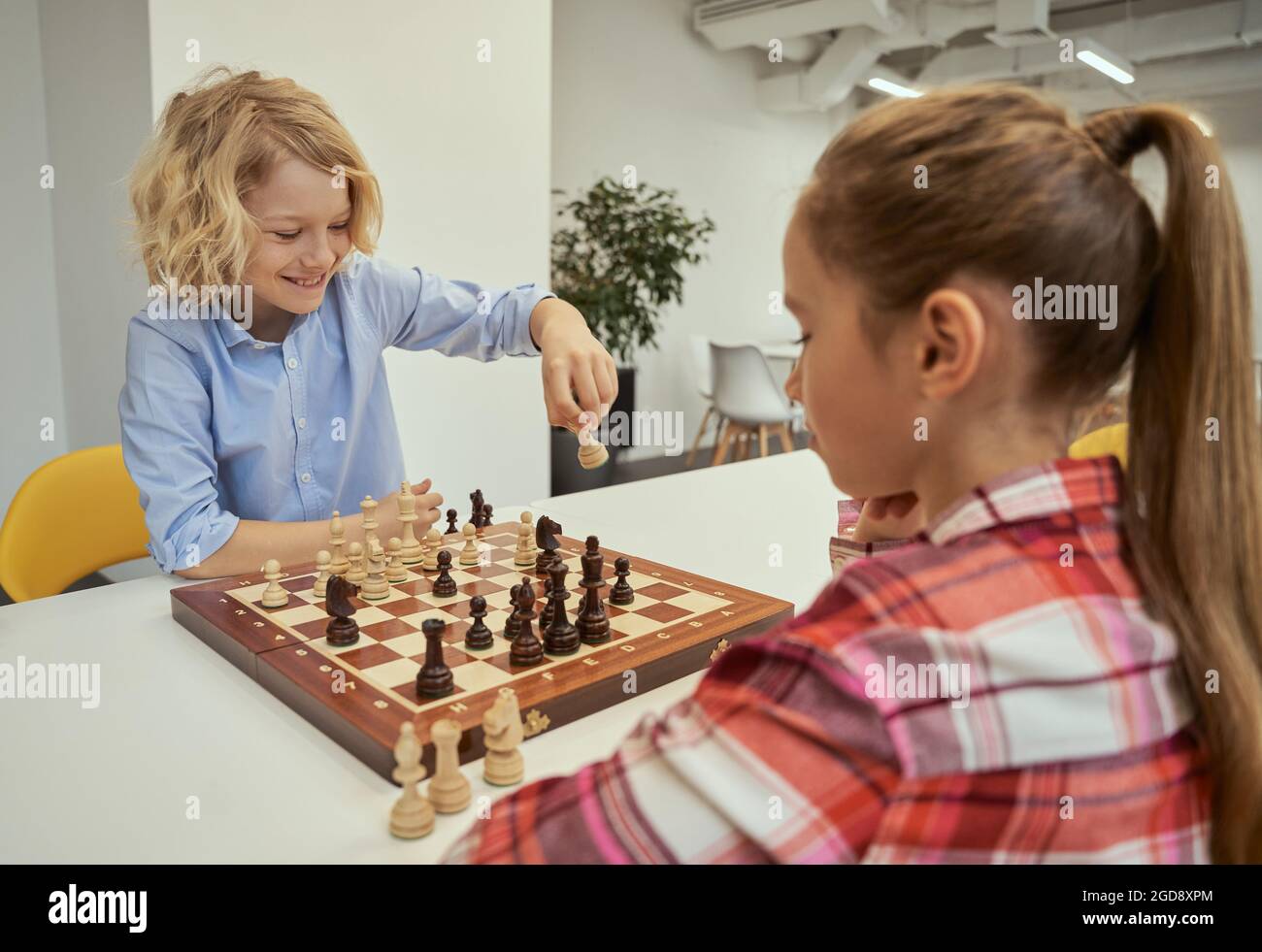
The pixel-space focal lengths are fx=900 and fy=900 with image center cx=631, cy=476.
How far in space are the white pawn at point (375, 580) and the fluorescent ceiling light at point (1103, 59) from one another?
628 centimetres

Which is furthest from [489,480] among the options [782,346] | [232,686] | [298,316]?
[782,346]

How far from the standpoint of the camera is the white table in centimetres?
76

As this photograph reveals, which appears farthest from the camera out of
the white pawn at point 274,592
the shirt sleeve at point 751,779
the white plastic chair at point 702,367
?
the white plastic chair at point 702,367

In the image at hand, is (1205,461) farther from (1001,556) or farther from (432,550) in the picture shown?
(432,550)

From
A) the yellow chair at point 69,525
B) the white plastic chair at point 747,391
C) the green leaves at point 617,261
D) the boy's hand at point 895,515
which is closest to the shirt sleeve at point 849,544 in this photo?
the boy's hand at point 895,515

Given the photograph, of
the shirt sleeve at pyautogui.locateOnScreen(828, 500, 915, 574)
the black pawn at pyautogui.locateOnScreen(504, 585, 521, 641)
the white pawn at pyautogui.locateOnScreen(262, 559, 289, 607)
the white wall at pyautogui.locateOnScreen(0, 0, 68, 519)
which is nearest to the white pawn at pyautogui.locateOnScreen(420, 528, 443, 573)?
the white pawn at pyautogui.locateOnScreen(262, 559, 289, 607)

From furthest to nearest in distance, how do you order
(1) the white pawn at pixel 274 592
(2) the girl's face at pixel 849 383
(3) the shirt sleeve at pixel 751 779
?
(1) the white pawn at pixel 274 592
(2) the girl's face at pixel 849 383
(3) the shirt sleeve at pixel 751 779

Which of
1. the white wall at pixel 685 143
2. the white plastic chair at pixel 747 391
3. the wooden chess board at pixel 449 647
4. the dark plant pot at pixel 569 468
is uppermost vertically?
the white wall at pixel 685 143

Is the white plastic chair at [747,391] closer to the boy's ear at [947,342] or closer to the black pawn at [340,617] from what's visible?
the black pawn at [340,617]

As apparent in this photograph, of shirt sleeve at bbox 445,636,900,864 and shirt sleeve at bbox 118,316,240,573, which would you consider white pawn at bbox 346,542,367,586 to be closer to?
shirt sleeve at bbox 118,316,240,573

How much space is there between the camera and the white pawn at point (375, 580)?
1.23 m

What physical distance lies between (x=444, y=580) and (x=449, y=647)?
0.20 m

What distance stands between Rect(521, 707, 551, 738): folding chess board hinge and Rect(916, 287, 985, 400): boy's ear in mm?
503

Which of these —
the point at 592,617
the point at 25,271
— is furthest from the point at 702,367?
the point at 592,617
